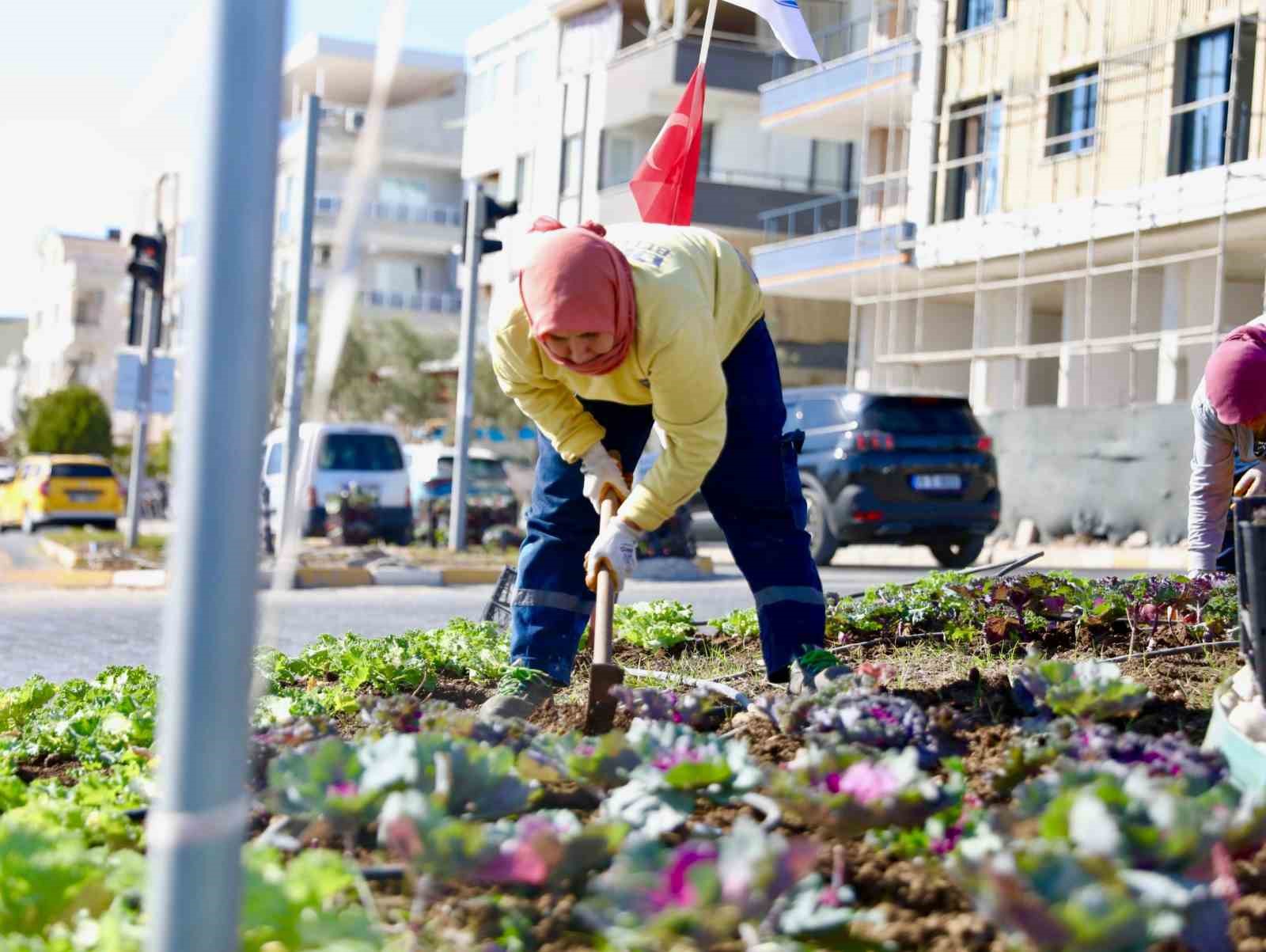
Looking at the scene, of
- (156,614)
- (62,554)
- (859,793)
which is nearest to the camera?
(859,793)

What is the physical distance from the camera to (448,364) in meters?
44.9

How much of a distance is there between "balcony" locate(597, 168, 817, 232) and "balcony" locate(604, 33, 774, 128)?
2.57ft

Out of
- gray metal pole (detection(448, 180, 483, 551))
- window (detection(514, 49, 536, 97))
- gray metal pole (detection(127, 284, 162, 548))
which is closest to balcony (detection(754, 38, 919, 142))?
gray metal pole (detection(448, 180, 483, 551))

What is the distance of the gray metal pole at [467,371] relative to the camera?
15.8m

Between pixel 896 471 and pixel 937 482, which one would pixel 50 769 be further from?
pixel 937 482

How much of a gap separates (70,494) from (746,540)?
2787cm

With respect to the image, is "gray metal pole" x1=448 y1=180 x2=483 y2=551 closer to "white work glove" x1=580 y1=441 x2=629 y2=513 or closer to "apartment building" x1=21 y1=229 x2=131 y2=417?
"white work glove" x1=580 y1=441 x2=629 y2=513

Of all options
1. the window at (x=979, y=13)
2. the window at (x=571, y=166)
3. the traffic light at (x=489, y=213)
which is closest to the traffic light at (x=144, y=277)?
the traffic light at (x=489, y=213)

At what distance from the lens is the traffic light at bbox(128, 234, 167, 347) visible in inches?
665

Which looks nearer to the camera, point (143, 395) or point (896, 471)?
point (896, 471)

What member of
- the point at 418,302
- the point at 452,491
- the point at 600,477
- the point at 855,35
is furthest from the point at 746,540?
the point at 418,302

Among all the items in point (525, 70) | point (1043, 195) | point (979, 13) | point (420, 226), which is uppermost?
point (525, 70)

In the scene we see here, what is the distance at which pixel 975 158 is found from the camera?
2477 centimetres

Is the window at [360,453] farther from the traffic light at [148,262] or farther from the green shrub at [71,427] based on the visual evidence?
the green shrub at [71,427]
